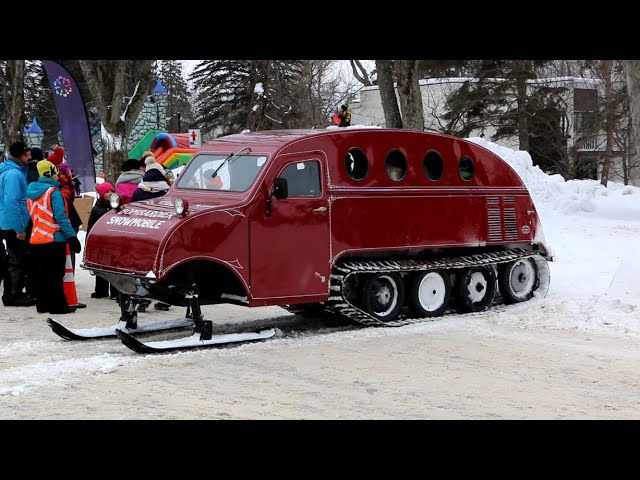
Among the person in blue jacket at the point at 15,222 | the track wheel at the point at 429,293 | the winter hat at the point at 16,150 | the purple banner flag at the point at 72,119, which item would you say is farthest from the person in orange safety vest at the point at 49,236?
the purple banner flag at the point at 72,119

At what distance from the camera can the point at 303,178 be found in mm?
11703

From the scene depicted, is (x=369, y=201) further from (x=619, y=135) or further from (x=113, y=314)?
(x=619, y=135)

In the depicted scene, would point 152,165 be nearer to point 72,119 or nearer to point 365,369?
point 365,369

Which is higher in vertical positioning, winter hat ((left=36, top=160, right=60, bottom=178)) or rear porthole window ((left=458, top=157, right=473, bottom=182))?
winter hat ((left=36, top=160, right=60, bottom=178))

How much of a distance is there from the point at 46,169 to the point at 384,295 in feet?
17.0

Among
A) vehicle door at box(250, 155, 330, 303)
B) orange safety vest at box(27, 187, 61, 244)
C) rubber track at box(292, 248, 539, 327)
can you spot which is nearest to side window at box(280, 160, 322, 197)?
vehicle door at box(250, 155, 330, 303)

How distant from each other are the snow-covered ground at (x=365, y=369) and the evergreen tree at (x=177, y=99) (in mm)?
58525

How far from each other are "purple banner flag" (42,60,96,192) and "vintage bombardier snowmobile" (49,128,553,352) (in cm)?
1745

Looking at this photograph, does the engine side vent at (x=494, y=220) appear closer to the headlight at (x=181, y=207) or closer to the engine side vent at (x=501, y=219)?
the engine side vent at (x=501, y=219)

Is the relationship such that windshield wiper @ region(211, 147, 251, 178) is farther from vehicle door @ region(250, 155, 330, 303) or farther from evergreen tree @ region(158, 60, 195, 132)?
evergreen tree @ region(158, 60, 195, 132)

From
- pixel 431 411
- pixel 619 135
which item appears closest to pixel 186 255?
pixel 431 411

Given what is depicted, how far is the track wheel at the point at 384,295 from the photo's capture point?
39.9ft

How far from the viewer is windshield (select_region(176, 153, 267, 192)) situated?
37.4 feet

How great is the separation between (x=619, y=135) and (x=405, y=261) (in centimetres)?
3373
